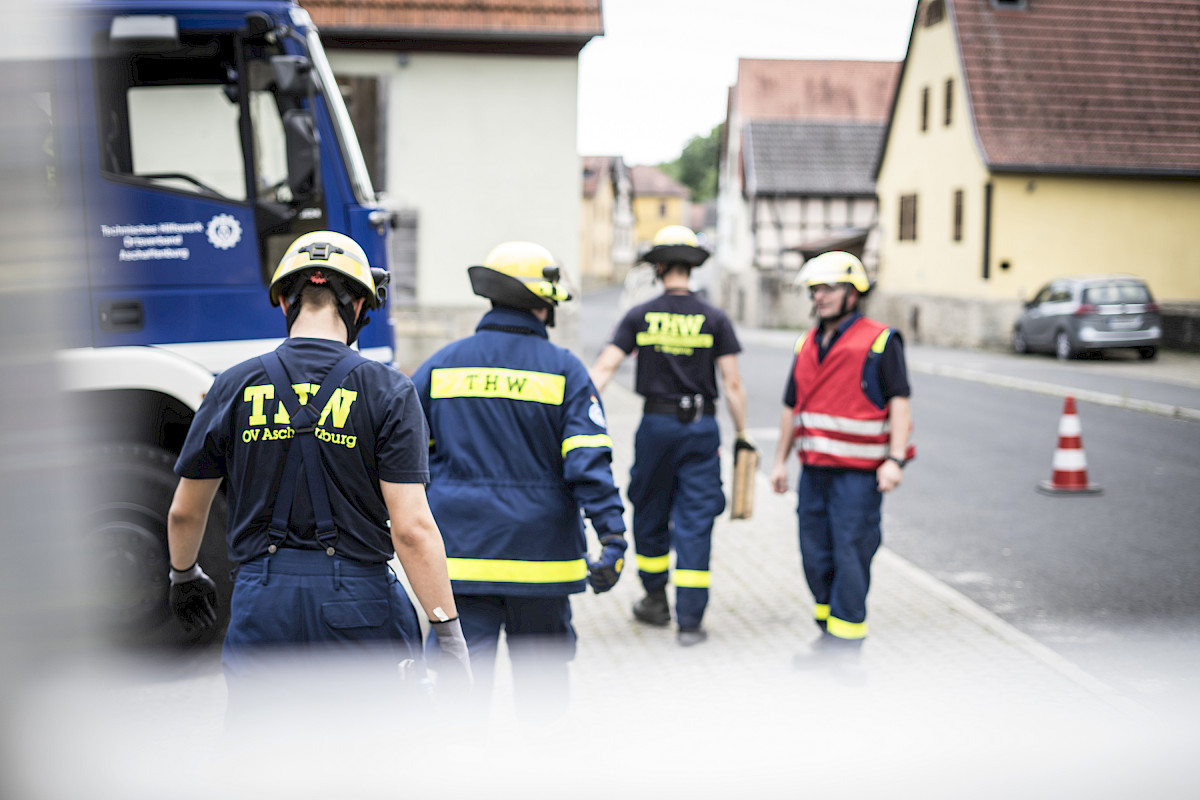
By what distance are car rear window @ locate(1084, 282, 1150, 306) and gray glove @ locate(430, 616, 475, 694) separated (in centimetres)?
2260

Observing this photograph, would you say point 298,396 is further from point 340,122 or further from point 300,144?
point 340,122

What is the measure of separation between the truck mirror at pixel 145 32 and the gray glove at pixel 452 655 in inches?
135

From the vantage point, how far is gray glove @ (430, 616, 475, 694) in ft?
10.2

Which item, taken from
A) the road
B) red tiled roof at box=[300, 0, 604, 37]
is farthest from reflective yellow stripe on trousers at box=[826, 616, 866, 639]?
red tiled roof at box=[300, 0, 604, 37]

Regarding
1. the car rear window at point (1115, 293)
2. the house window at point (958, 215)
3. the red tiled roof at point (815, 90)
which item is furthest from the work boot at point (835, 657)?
the red tiled roof at point (815, 90)

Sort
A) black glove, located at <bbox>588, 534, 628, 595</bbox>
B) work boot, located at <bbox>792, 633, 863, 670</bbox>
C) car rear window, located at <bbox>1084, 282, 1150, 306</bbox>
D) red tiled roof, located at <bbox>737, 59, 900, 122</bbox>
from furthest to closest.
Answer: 1. red tiled roof, located at <bbox>737, 59, 900, 122</bbox>
2. car rear window, located at <bbox>1084, 282, 1150, 306</bbox>
3. work boot, located at <bbox>792, 633, 863, 670</bbox>
4. black glove, located at <bbox>588, 534, 628, 595</bbox>

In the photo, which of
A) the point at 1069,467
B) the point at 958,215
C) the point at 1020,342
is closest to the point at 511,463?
the point at 1069,467

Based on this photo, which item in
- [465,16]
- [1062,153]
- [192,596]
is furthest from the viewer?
[1062,153]

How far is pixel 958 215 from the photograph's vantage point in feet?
103

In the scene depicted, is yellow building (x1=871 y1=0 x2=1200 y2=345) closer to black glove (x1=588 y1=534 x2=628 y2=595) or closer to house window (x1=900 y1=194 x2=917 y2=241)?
house window (x1=900 y1=194 x2=917 y2=241)

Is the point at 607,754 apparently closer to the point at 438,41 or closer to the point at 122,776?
the point at 122,776

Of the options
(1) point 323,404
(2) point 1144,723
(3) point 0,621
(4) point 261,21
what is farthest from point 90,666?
(4) point 261,21

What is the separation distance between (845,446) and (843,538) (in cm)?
40

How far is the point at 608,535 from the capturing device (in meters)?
3.89
